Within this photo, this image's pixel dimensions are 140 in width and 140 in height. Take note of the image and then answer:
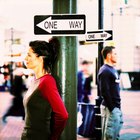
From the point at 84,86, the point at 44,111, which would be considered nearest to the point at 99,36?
the point at 44,111

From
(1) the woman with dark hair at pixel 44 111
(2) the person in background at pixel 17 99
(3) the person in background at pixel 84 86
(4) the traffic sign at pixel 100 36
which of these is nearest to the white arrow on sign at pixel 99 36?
(4) the traffic sign at pixel 100 36

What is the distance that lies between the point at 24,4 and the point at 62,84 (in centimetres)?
1896

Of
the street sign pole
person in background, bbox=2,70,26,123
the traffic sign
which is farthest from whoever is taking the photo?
person in background, bbox=2,70,26,123

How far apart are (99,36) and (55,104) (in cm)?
433

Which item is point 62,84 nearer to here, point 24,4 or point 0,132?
point 0,132

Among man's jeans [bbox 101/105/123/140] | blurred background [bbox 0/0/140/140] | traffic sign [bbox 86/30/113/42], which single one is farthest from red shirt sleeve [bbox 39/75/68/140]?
blurred background [bbox 0/0/140/140]

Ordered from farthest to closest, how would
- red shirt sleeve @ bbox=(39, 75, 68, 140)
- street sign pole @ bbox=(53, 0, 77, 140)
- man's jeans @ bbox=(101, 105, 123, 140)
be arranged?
1. man's jeans @ bbox=(101, 105, 123, 140)
2. street sign pole @ bbox=(53, 0, 77, 140)
3. red shirt sleeve @ bbox=(39, 75, 68, 140)

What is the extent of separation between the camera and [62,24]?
14.4 ft

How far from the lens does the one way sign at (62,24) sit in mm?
4348

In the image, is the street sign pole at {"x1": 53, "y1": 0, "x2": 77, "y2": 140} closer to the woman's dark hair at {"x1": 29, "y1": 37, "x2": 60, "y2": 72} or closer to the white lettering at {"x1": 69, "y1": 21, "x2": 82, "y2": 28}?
the white lettering at {"x1": 69, "y1": 21, "x2": 82, "y2": 28}

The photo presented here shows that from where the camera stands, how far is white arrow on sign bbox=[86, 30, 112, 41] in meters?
7.22

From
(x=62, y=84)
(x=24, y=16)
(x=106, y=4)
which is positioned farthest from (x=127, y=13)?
(x=62, y=84)

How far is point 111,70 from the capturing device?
5.89 meters

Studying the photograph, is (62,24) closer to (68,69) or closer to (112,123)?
(68,69)
